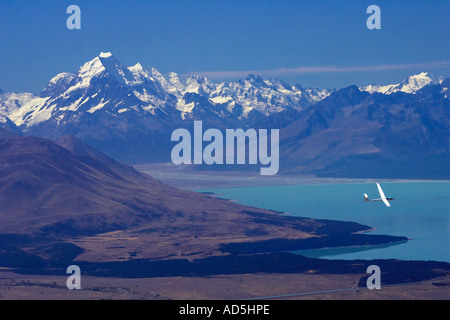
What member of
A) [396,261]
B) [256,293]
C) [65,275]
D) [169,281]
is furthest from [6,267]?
[396,261]

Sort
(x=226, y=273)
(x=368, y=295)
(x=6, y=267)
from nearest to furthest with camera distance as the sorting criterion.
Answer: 1. (x=368, y=295)
2. (x=226, y=273)
3. (x=6, y=267)
